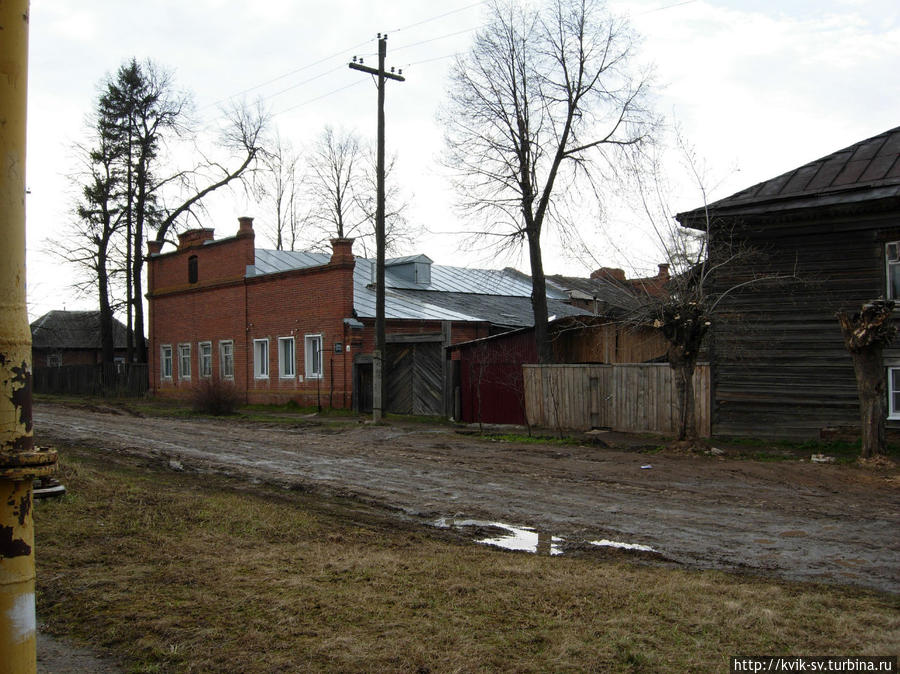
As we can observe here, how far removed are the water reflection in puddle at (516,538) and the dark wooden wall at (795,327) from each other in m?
10.3

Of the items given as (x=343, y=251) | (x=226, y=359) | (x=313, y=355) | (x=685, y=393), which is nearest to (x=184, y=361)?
(x=226, y=359)

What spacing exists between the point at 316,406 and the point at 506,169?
409 inches

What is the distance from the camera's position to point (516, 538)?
26.7ft

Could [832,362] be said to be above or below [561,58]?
below

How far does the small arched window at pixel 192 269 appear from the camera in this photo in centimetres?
3438

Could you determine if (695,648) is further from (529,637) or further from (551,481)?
(551,481)

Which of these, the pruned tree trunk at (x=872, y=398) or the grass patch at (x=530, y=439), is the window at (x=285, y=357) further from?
the pruned tree trunk at (x=872, y=398)

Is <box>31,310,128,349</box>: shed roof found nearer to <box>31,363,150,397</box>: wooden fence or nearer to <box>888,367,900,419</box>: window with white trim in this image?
<box>31,363,150,397</box>: wooden fence

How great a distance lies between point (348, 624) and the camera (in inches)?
199

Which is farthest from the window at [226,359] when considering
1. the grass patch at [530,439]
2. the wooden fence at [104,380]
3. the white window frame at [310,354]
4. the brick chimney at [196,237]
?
the grass patch at [530,439]

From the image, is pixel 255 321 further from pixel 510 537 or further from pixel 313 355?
pixel 510 537

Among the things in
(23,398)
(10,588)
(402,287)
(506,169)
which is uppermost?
(506,169)

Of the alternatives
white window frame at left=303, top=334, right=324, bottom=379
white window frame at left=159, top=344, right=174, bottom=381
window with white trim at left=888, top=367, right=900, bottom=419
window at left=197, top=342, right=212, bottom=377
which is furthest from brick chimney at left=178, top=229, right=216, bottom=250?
window with white trim at left=888, top=367, right=900, bottom=419

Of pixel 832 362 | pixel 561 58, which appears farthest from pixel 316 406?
pixel 832 362
